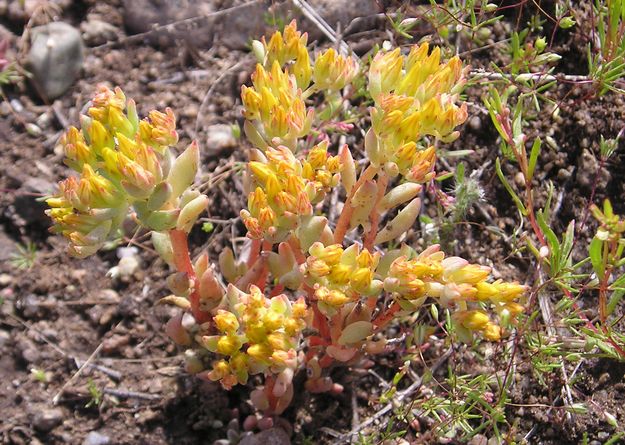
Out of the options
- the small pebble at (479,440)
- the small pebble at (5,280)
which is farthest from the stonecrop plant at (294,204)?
the small pebble at (5,280)

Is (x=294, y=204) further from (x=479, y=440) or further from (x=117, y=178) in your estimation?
(x=479, y=440)

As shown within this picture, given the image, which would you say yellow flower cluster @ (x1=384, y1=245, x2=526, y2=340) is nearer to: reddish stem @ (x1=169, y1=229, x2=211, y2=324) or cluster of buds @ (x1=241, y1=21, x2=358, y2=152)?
cluster of buds @ (x1=241, y1=21, x2=358, y2=152)

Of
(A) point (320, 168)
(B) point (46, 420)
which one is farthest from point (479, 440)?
(B) point (46, 420)

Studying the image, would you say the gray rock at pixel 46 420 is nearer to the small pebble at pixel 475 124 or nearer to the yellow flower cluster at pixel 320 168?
the yellow flower cluster at pixel 320 168

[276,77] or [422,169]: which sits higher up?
[276,77]

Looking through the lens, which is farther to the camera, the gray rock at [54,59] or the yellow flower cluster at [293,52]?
the gray rock at [54,59]

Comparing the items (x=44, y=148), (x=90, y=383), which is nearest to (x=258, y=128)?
(x=90, y=383)

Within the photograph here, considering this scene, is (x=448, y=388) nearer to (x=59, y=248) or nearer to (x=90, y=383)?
(x=90, y=383)
